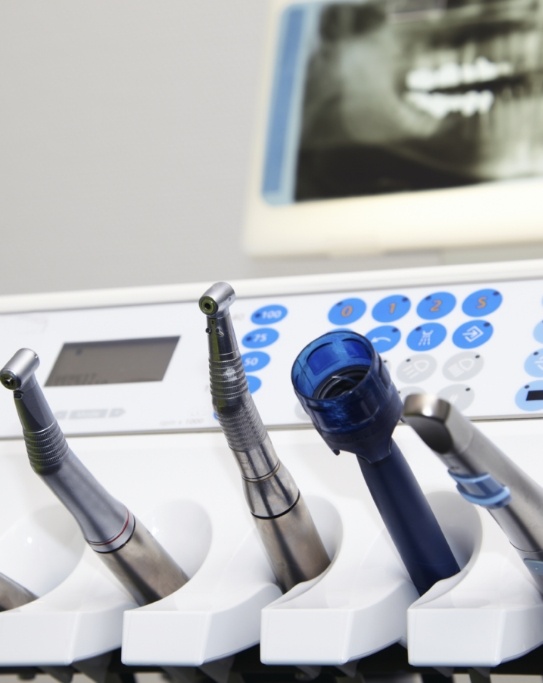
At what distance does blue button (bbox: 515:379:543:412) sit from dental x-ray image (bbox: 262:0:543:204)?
0.29 metres

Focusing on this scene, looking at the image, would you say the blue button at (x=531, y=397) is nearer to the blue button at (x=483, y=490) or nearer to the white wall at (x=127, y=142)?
the blue button at (x=483, y=490)

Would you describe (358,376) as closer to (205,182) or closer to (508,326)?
(508,326)

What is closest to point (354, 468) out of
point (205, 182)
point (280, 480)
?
point (280, 480)

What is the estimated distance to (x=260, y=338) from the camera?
1.36 feet

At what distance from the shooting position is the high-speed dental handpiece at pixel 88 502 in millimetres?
263

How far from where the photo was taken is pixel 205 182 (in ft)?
2.52

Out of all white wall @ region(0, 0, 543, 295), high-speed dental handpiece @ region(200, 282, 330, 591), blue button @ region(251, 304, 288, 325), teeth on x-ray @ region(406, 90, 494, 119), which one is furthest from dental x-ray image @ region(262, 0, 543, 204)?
high-speed dental handpiece @ region(200, 282, 330, 591)

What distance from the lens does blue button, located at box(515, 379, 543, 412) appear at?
344 millimetres

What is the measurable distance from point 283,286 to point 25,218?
44 cm

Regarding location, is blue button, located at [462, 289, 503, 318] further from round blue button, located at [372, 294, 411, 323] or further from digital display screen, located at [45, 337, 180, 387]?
digital display screen, located at [45, 337, 180, 387]

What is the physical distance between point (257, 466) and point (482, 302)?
0.51 feet

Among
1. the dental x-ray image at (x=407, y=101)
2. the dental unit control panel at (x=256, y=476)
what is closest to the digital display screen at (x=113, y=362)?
the dental unit control panel at (x=256, y=476)

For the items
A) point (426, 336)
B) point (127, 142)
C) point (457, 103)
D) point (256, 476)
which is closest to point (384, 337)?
point (426, 336)

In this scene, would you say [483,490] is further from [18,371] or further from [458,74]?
[458,74]
